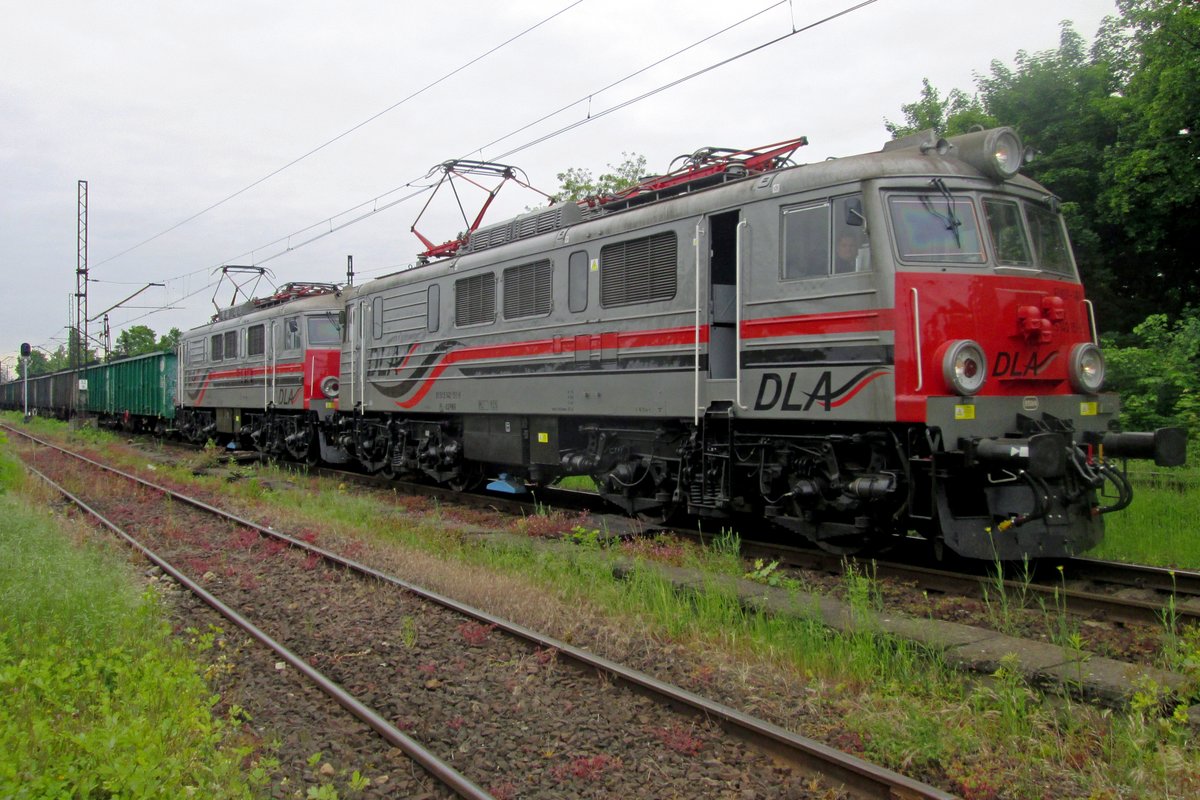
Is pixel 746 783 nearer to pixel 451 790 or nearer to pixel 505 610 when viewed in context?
pixel 451 790

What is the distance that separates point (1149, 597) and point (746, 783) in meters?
4.46

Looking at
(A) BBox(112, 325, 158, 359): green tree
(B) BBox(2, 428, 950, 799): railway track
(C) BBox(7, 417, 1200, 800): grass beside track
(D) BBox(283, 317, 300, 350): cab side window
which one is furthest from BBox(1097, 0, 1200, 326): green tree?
(A) BBox(112, 325, 158, 359): green tree

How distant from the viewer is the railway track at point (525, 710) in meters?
4.20

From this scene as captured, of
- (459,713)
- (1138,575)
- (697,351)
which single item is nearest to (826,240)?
(697,351)

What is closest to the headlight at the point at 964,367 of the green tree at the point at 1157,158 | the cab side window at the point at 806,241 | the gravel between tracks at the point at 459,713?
the cab side window at the point at 806,241

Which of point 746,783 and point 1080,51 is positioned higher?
point 1080,51

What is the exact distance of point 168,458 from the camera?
22.0 metres

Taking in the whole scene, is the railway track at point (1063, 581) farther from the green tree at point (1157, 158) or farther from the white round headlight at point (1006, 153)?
the green tree at point (1157, 158)

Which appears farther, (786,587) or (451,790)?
(786,587)

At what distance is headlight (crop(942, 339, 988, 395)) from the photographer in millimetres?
7102

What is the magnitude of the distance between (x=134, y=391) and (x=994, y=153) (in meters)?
32.1

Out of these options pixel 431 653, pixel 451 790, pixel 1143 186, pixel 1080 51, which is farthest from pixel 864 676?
pixel 1080 51

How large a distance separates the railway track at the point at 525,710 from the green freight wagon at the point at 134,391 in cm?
2242

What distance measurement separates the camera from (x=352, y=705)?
522 cm
